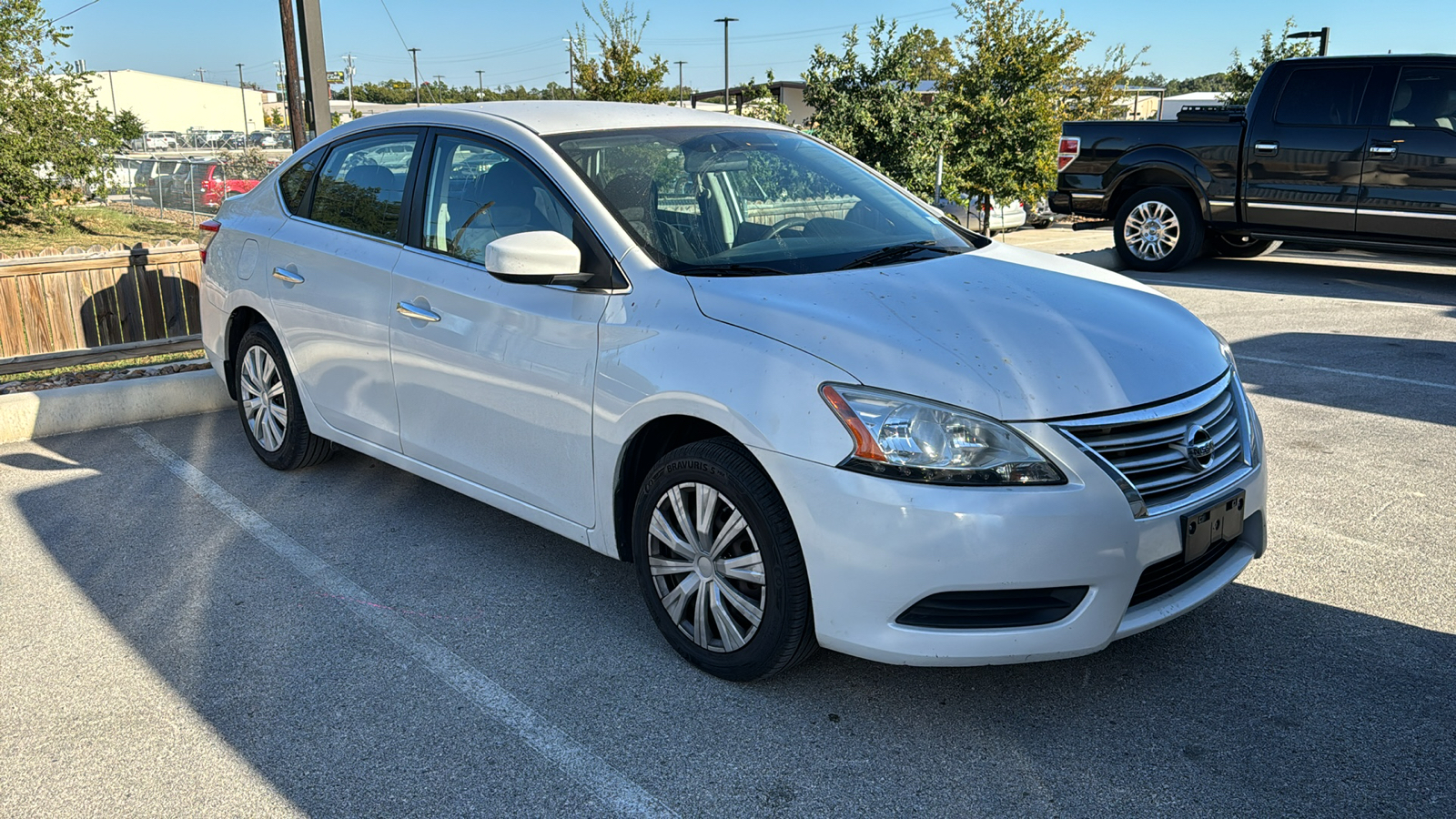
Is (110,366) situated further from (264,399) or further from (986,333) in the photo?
(986,333)

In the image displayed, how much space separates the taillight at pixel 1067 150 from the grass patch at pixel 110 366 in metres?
8.78

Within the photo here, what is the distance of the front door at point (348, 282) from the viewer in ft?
14.5

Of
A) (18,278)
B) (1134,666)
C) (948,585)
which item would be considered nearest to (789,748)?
(948,585)

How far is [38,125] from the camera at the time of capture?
1969 cm

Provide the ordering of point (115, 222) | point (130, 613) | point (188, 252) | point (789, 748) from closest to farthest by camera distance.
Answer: point (789, 748)
point (130, 613)
point (188, 252)
point (115, 222)

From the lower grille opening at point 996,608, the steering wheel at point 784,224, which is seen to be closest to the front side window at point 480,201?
the steering wheel at point 784,224

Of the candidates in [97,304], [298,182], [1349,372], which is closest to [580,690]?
[298,182]

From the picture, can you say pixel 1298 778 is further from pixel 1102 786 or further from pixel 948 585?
pixel 948 585

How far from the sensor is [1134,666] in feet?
11.3

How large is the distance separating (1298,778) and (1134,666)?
0.66m

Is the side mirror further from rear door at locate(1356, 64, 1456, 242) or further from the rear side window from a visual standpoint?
rear door at locate(1356, 64, 1456, 242)

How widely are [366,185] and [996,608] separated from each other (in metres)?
3.21

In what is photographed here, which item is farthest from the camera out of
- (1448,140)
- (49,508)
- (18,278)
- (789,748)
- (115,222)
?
(115,222)

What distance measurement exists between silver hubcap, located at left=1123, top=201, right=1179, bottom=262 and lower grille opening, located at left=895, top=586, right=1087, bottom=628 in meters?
9.68
